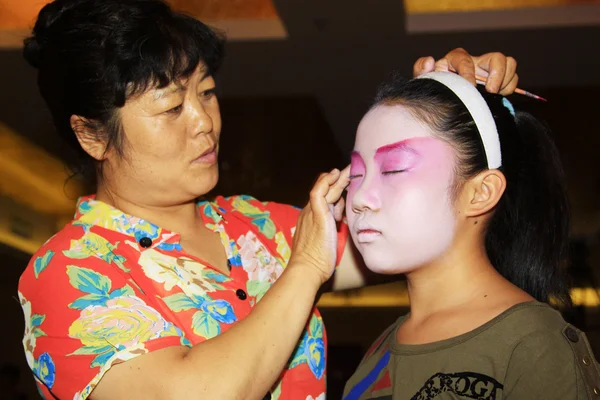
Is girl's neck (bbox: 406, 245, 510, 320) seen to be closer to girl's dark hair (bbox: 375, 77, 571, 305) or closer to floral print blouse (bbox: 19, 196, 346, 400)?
girl's dark hair (bbox: 375, 77, 571, 305)

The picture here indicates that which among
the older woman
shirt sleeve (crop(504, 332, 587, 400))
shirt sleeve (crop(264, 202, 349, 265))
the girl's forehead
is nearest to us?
shirt sleeve (crop(504, 332, 587, 400))

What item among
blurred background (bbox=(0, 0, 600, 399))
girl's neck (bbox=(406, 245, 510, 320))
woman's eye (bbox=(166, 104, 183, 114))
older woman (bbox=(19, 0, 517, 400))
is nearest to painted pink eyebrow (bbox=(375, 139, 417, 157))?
older woman (bbox=(19, 0, 517, 400))

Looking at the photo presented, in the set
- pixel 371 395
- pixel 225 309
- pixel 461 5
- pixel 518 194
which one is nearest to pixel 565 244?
pixel 518 194

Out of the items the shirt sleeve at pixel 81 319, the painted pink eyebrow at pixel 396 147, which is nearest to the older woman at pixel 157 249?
the shirt sleeve at pixel 81 319

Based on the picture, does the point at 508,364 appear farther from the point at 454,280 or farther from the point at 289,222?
the point at 289,222

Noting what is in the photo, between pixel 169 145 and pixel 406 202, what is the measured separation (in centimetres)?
52

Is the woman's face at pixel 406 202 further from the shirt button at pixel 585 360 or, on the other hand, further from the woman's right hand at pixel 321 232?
the shirt button at pixel 585 360

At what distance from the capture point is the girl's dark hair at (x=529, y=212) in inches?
59.4

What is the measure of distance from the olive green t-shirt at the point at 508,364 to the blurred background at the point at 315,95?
1630 millimetres

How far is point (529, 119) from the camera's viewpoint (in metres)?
1.56

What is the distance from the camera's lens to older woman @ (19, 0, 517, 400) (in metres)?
1.34

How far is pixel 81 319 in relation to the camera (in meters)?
1.36

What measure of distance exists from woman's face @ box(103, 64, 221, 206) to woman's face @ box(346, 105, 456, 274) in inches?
14.5

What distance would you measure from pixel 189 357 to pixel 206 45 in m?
0.74
